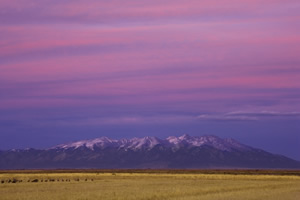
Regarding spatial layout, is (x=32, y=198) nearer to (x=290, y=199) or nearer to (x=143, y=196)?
(x=143, y=196)

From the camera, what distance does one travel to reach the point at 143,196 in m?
42.8

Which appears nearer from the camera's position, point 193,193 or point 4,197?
point 4,197

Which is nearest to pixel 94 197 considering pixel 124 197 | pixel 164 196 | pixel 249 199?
pixel 124 197

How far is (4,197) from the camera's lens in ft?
144

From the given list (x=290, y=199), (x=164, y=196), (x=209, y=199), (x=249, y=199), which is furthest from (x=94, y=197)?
(x=290, y=199)

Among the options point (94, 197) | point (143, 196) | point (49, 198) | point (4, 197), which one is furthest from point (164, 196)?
point (4, 197)

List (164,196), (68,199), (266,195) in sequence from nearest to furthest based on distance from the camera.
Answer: (68,199) → (164,196) → (266,195)

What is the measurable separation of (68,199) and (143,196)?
5192mm

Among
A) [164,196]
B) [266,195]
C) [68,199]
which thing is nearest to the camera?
[68,199]

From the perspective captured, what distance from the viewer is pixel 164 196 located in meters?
43.1

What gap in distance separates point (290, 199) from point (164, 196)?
8197 mm

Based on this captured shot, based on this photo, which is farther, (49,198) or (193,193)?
(193,193)

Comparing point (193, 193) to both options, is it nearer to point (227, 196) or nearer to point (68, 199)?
point (227, 196)

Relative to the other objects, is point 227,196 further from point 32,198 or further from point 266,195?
point 32,198
